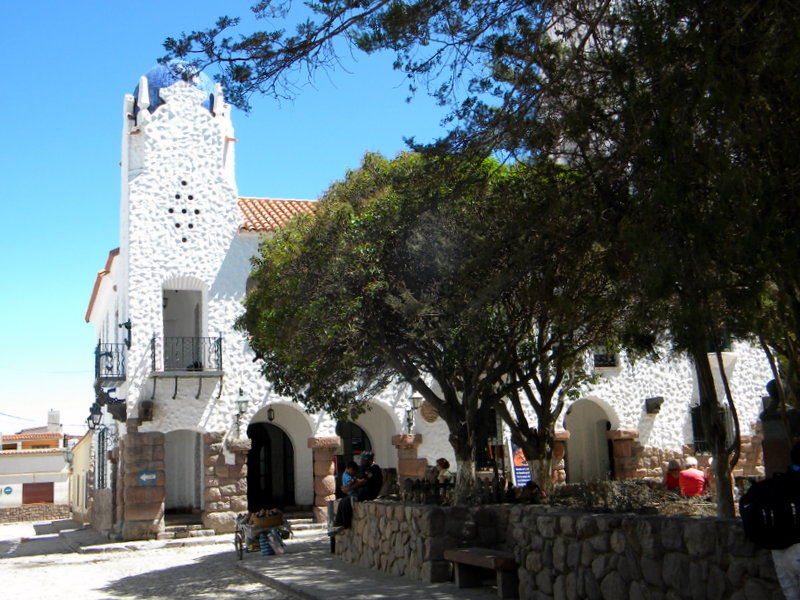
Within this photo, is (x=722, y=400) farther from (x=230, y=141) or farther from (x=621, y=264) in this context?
(x=621, y=264)

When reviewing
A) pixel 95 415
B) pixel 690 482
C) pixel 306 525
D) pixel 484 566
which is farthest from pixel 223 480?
pixel 484 566

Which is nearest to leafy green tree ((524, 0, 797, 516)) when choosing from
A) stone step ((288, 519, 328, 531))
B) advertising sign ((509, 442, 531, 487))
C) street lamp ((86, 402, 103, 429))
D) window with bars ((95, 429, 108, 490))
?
advertising sign ((509, 442, 531, 487))

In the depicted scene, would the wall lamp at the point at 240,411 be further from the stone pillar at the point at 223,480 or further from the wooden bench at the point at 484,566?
the wooden bench at the point at 484,566

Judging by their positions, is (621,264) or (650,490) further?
(650,490)

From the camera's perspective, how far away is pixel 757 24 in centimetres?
619

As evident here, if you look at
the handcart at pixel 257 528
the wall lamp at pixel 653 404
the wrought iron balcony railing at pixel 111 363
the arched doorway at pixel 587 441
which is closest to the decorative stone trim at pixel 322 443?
the wrought iron balcony railing at pixel 111 363

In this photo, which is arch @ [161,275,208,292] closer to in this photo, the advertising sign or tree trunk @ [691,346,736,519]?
the advertising sign

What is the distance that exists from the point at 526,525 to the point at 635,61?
418cm

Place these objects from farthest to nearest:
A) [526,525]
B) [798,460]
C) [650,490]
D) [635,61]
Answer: [650,490] < [526,525] < [635,61] < [798,460]

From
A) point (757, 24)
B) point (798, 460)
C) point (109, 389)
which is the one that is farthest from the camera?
point (109, 389)

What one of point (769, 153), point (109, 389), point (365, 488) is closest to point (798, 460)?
point (769, 153)

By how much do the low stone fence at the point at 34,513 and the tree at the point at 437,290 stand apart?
29519 mm

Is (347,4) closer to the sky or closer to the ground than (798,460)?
closer to the sky

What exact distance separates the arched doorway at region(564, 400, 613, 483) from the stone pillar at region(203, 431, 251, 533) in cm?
918
